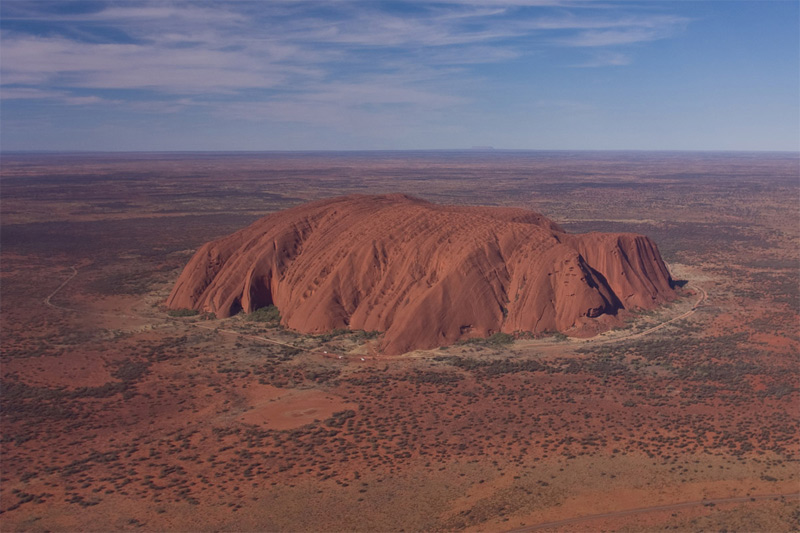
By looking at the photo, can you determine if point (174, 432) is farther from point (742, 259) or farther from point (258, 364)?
point (742, 259)

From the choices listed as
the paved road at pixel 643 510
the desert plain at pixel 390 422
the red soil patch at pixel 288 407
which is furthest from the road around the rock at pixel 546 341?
the paved road at pixel 643 510

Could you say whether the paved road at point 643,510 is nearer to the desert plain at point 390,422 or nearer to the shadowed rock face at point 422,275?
the desert plain at point 390,422

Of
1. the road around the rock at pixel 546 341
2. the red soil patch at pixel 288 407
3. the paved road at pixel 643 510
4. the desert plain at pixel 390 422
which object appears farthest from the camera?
the road around the rock at pixel 546 341

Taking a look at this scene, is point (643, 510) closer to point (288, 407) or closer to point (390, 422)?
point (390, 422)

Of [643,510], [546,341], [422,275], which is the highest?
[422,275]

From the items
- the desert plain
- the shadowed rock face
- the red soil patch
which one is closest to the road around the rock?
the desert plain

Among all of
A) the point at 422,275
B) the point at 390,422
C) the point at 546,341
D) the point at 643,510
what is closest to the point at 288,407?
the point at 390,422

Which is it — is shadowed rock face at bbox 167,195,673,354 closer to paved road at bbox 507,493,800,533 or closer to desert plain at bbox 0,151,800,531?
desert plain at bbox 0,151,800,531

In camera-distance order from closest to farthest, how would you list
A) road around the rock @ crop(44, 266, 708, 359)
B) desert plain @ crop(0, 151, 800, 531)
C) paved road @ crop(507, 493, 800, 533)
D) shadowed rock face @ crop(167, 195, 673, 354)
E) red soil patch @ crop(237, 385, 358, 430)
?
paved road @ crop(507, 493, 800, 533), desert plain @ crop(0, 151, 800, 531), red soil patch @ crop(237, 385, 358, 430), road around the rock @ crop(44, 266, 708, 359), shadowed rock face @ crop(167, 195, 673, 354)

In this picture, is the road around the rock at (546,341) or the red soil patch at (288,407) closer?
the red soil patch at (288,407)
